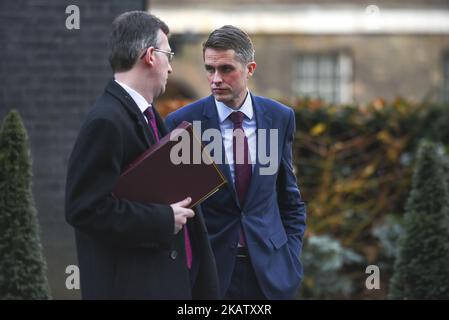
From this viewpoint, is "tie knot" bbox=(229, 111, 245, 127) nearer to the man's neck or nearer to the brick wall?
the man's neck

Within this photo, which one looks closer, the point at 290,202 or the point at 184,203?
the point at 184,203

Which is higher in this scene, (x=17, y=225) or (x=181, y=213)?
(x=181, y=213)

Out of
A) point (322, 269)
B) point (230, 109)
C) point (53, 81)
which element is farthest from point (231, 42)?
point (322, 269)

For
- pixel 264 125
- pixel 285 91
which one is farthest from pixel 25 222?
pixel 285 91

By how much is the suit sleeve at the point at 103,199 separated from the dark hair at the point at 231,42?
109cm

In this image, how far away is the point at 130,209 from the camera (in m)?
3.81

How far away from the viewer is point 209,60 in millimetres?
4734

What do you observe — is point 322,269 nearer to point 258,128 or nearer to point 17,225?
point 17,225

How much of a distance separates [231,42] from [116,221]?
1.35m

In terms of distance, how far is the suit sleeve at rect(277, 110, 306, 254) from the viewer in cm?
497

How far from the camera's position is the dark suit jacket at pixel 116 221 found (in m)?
3.77

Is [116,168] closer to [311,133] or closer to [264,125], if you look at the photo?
[264,125]
